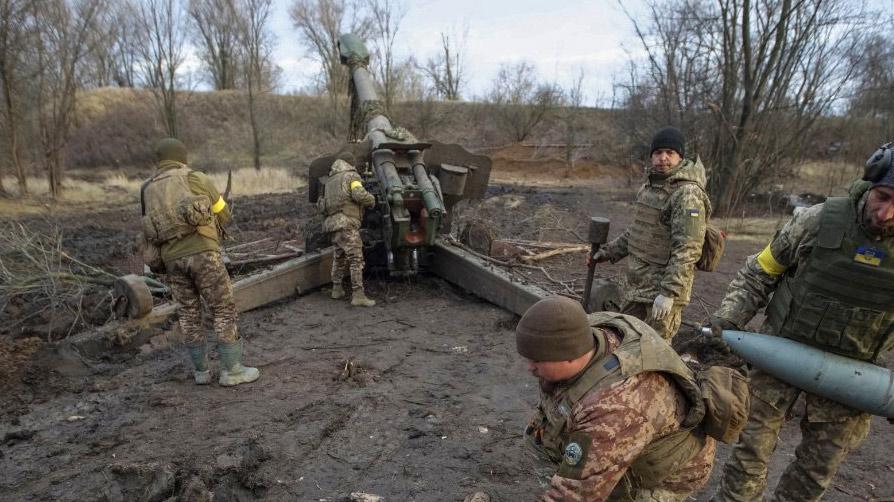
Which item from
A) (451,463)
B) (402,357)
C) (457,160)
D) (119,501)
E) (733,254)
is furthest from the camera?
(733,254)

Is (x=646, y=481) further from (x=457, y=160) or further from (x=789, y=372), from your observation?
(x=457, y=160)

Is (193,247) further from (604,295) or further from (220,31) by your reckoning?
(220,31)

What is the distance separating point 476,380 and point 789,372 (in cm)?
258

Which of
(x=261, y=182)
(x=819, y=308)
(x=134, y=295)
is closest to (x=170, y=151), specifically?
(x=134, y=295)

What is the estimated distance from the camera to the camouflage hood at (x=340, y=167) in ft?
22.2

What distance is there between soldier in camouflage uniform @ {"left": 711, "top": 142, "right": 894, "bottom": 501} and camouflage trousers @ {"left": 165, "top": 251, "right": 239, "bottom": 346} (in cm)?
352

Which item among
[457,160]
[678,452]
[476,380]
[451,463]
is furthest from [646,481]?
[457,160]

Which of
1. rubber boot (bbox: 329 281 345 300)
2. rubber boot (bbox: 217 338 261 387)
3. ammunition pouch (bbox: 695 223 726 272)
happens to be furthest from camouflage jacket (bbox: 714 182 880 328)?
rubber boot (bbox: 329 281 345 300)

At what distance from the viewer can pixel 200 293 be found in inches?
183


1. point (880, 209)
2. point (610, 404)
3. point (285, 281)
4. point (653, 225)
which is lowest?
point (285, 281)

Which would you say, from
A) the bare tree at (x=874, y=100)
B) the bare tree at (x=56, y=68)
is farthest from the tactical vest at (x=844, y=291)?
the bare tree at (x=56, y=68)

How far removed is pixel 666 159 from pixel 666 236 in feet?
1.61

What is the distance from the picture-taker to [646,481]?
221 cm

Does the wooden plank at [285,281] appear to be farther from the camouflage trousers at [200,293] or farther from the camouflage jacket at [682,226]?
the camouflage jacket at [682,226]
